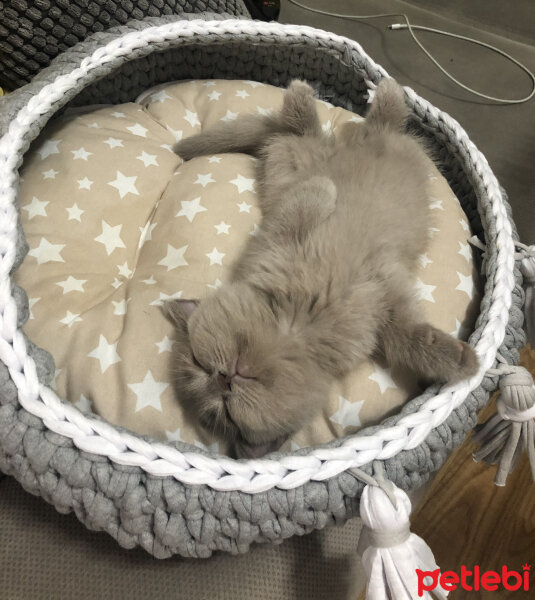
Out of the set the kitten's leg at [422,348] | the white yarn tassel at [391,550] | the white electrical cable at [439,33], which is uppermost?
the white electrical cable at [439,33]

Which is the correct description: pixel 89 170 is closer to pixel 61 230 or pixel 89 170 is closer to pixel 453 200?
pixel 61 230

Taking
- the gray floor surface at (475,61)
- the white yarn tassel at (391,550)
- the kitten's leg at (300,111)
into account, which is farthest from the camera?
the gray floor surface at (475,61)

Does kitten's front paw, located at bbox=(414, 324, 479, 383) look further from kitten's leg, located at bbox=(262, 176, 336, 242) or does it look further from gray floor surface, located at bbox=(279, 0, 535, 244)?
gray floor surface, located at bbox=(279, 0, 535, 244)

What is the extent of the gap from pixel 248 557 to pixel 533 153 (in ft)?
5.90

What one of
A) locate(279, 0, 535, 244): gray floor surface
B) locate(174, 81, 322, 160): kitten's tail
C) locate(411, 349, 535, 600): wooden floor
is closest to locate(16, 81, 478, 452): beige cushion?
locate(174, 81, 322, 160): kitten's tail

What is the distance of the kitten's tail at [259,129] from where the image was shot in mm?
1236

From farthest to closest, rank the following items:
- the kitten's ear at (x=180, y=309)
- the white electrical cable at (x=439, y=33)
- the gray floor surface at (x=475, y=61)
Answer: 1. the white electrical cable at (x=439, y=33)
2. the gray floor surface at (x=475, y=61)
3. the kitten's ear at (x=180, y=309)

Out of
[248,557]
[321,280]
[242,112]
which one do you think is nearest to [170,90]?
[242,112]

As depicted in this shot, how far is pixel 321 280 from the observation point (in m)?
0.95

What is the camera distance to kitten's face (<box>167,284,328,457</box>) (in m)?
0.84

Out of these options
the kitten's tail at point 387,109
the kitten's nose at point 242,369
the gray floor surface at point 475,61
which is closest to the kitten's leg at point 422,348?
the kitten's nose at point 242,369

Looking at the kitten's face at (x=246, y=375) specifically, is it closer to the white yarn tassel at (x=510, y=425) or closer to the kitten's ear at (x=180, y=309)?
the kitten's ear at (x=180, y=309)

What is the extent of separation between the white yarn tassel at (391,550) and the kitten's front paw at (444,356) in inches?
9.1

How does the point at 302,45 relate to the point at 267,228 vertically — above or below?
above
